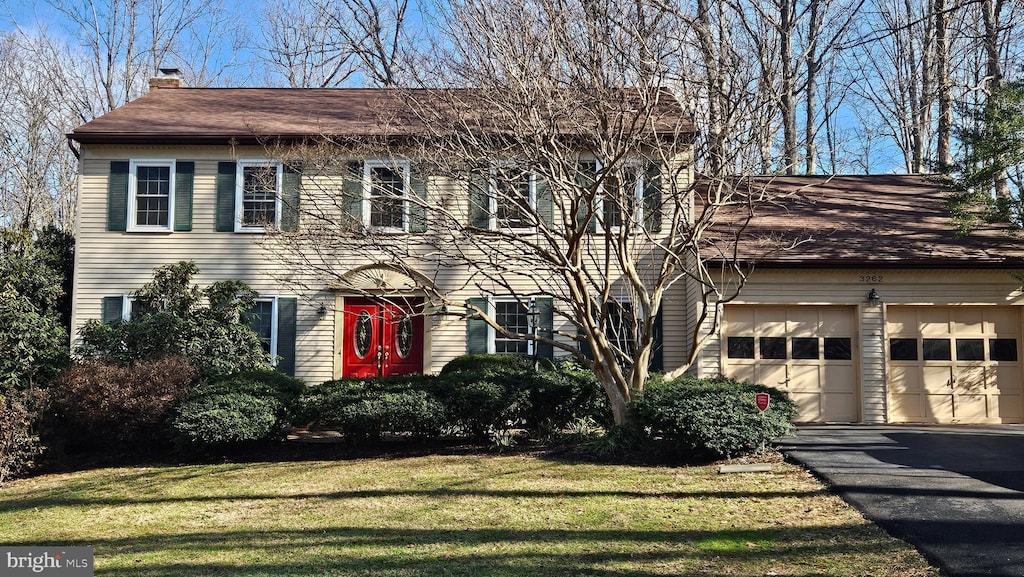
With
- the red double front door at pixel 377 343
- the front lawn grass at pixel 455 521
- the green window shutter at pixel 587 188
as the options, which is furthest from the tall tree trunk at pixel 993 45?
the red double front door at pixel 377 343

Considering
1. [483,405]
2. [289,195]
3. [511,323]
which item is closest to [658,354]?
[511,323]

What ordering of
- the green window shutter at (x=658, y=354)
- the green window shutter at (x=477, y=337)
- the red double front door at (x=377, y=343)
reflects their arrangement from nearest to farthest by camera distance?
the green window shutter at (x=658, y=354)
the green window shutter at (x=477, y=337)
the red double front door at (x=377, y=343)

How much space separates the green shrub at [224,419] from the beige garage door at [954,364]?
10051mm

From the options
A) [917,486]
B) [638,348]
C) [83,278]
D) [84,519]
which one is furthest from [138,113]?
[917,486]

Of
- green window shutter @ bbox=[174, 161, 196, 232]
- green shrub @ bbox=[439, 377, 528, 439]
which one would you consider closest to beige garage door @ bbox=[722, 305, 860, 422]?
green shrub @ bbox=[439, 377, 528, 439]

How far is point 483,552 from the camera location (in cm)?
627

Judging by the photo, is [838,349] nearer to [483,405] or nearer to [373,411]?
[483,405]

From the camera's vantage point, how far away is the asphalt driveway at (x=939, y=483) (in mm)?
5824

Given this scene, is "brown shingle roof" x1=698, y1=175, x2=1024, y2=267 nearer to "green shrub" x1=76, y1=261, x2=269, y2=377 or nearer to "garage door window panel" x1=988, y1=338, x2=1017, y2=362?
"garage door window panel" x1=988, y1=338, x2=1017, y2=362

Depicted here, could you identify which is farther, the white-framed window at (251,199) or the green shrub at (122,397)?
the white-framed window at (251,199)

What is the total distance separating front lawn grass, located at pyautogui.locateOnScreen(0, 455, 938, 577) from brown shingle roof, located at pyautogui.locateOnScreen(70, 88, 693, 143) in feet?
17.9

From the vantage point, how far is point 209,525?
7340 millimetres

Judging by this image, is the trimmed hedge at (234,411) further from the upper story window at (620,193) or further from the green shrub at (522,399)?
the upper story window at (620,193)

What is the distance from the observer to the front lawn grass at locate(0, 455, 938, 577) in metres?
5.95
